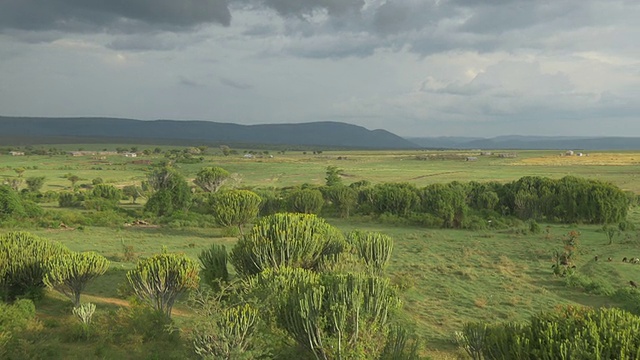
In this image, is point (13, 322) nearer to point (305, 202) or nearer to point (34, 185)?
point (305, 202)

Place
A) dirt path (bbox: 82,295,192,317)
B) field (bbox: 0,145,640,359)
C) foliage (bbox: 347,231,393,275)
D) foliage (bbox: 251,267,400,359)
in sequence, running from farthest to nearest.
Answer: foliage (bbox: 347,231,393,275) → field (bbox: 0,145,640,359) → dirt path (bbox: 82,295,192,317) → foliage (bbox: 251,267,400,359)

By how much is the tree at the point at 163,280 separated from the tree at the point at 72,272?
1.97 meters

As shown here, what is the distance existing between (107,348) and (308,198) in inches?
1302

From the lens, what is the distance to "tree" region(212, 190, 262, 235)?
37.3 m

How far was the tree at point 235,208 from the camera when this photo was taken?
37.3m

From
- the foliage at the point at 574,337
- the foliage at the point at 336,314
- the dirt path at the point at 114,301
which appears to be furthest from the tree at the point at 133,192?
the foliage at the point at 574,337

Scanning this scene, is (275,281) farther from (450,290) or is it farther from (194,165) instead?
(194,165)

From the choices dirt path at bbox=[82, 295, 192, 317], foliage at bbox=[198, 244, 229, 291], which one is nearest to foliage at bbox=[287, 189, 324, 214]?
foliage at bbox=[198, 244, 229, 291]

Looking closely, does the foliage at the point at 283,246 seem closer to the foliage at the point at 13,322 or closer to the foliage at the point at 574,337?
the foliage at the point at 13,322

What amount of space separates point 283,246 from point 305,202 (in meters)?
28.6

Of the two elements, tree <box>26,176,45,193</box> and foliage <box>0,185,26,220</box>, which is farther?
tree <box>26,176,45,193</box>

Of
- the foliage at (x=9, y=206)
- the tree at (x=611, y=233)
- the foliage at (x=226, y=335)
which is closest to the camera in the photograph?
the foliage at (x=226, y=335)

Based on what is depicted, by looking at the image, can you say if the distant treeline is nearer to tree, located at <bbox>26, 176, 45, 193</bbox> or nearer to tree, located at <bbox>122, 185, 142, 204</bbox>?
tree, located at <bbox>122, 185, 142, 204</bbox>

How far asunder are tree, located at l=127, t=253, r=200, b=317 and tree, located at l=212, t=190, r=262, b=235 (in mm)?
20015
